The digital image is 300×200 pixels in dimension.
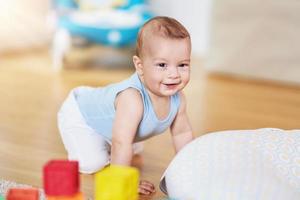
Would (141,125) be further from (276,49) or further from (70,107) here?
(276,49)

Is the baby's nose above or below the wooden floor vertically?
above

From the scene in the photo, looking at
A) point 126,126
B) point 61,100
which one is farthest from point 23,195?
point 61,100

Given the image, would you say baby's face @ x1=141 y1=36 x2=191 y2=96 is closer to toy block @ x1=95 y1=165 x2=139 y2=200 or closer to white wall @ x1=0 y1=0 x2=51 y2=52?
toy block @ x1=95 y1=165 x2=139 y2=200

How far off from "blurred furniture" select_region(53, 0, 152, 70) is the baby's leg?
4.26 ft

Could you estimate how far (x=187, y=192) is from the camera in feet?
3.91

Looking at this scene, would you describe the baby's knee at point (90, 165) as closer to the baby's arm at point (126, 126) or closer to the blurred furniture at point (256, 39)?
the baby's arm at point (126, 126)

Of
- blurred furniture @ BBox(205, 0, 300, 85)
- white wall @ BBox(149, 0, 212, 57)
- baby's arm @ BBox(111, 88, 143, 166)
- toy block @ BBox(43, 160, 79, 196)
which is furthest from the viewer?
white wall @ BBox(149, 0, 212, 57)

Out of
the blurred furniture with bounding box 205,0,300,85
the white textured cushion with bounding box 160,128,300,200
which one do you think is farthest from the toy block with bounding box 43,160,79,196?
the blurred furniture with bounding box 205,0,300,85

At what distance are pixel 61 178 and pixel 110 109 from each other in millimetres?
510

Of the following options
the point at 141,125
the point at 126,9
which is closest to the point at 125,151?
the point at 141,125

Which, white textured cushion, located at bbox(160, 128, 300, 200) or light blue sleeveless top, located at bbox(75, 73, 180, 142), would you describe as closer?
white textured cushion, located at bbox(160, 128, 300, 200)

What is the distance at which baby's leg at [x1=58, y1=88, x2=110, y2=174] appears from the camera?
1481 mm

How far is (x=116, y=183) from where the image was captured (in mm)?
917

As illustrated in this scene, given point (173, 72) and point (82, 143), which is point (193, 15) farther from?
point (173, 72)
